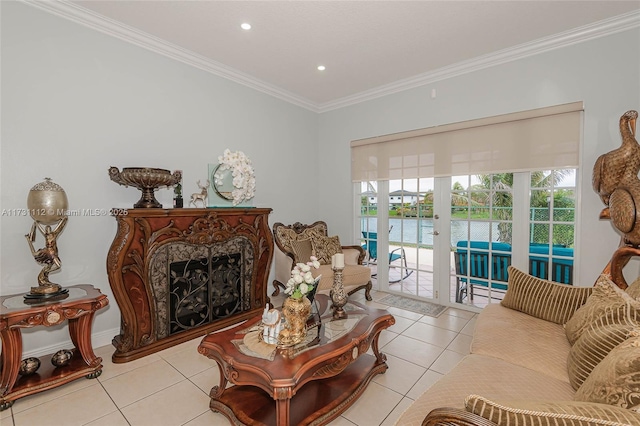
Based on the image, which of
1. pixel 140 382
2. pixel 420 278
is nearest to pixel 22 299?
pixel 140 382

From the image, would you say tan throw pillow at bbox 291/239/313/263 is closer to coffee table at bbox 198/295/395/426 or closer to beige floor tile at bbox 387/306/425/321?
beige floor tile at bbox 387/306/425/321

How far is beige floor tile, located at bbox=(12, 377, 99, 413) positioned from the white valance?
372cm

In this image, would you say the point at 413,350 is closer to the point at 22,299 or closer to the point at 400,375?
the point at 400,375

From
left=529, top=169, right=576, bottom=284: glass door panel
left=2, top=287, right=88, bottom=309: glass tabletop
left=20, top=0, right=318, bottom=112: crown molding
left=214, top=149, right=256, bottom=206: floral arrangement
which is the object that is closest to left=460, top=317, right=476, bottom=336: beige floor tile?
left=529, top=169, right=576, bottom=284: glass door panel

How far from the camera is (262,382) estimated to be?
1.55m

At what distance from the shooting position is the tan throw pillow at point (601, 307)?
5.03ft

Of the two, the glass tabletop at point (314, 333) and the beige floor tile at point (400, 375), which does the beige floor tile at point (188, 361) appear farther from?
the beige floor tile at point (400, 375)

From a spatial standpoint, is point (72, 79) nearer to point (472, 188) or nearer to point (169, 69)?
point (169, 69)

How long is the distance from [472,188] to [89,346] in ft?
13.3

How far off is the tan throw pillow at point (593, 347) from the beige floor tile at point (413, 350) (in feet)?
3.76

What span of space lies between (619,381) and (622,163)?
2.13 m

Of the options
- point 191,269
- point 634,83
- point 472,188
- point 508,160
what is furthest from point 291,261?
point 634,83

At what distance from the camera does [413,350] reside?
2697 mm

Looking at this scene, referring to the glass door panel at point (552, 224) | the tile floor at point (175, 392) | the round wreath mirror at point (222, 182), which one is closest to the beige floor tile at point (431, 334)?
the tile floor at point (175, 392)
